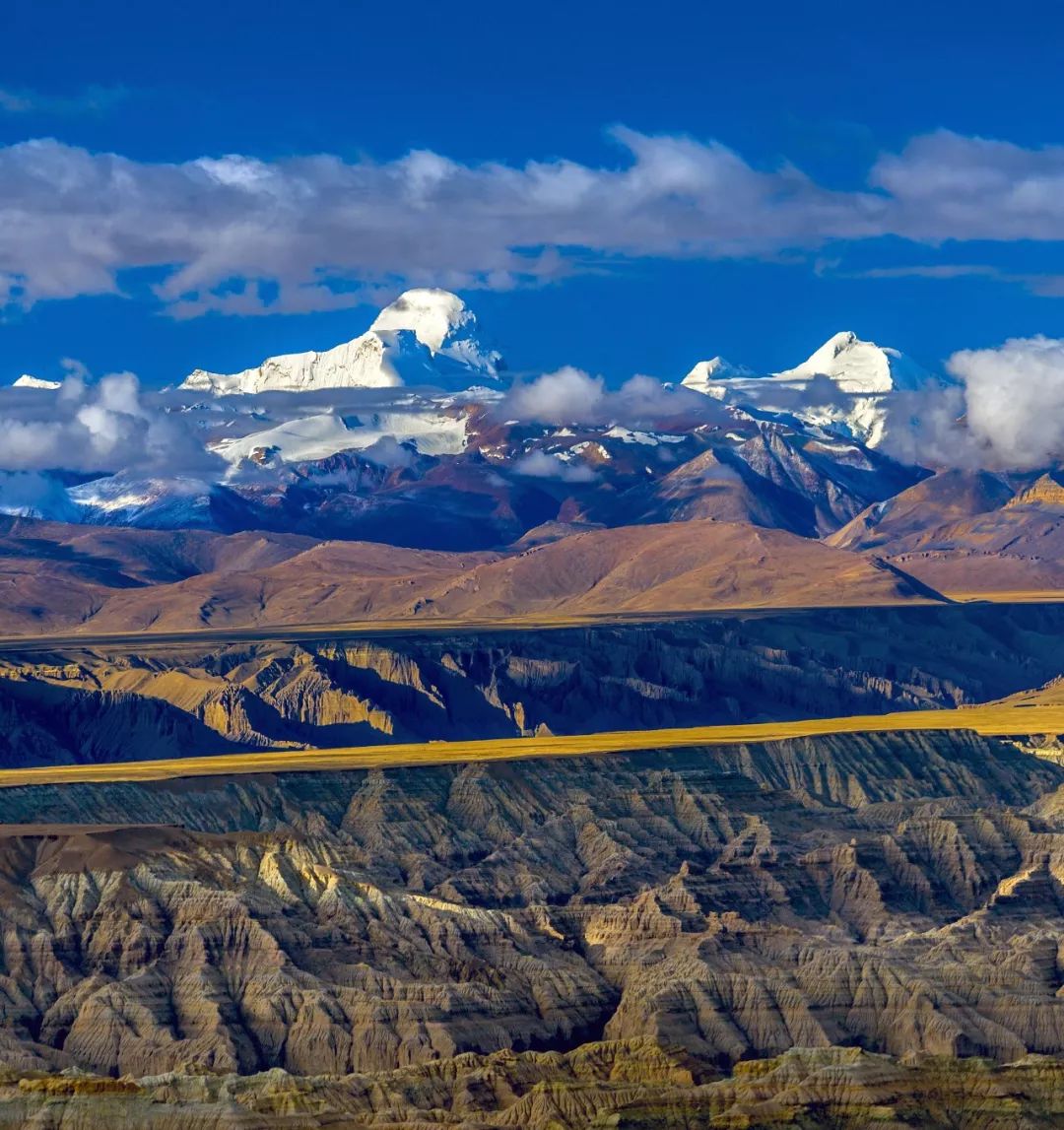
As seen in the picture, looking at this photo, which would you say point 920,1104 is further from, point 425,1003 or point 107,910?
point 107,910

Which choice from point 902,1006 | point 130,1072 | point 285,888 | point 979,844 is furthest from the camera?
point 979,844

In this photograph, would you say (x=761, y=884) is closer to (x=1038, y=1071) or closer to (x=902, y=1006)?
(x=902, y=1006)

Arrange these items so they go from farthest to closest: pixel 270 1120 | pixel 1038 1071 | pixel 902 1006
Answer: pixel 902 1006
pixel 1038 1071
pixel 270 1120

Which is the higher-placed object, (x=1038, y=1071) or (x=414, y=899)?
(x=414, y=899)

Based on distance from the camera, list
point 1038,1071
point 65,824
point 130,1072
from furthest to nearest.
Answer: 1. point 65,824
2. point 130,1072
3. point 1038,1071

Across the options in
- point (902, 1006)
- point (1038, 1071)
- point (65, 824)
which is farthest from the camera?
point (65, 824)

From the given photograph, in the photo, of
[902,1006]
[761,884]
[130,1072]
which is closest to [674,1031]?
[902,1006]

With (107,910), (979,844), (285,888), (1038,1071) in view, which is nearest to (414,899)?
(285,888)

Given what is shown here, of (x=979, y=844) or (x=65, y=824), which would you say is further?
(x=979, y=844)

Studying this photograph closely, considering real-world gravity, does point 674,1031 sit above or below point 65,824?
below
